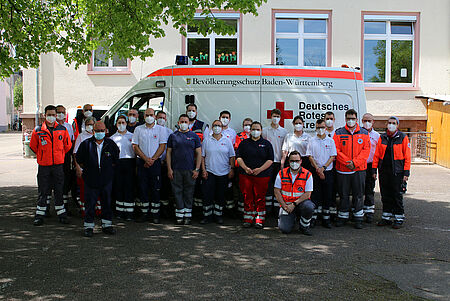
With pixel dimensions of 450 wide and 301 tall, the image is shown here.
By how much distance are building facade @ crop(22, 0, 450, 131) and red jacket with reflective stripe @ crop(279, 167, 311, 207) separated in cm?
990

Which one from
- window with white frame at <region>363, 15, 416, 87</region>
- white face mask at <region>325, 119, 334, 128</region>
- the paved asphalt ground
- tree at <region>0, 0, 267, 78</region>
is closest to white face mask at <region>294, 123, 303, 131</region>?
white face mask at <region>325, 119, 334, 128</region>

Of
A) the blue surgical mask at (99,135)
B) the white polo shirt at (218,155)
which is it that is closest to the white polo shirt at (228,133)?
the white polo shirt at (218,155)

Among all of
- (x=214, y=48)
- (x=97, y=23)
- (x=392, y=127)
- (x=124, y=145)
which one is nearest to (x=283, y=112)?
(x=392, y=127)

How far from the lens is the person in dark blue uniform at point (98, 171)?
6.95 meters

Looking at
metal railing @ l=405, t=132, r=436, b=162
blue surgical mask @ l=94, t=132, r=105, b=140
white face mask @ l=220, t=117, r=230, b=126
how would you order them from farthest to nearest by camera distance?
1. metal railing @ l=405, t=132, r=436, b=162
2. white face mask @ l=220, t=117, r=230, b=126
3. blue surgical mask @ l=94, t=132, r=105, b=140

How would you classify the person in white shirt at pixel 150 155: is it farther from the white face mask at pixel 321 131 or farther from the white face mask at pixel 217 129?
the white face mask at pixel 321 131

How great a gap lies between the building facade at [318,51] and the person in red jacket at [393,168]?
9177 millimetres

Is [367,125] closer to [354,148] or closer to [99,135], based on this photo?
[354,148]

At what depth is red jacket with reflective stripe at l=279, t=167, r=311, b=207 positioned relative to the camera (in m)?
7.22

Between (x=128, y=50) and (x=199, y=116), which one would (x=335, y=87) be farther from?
(x=128, y=50)

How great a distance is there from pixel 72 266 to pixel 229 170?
321cm

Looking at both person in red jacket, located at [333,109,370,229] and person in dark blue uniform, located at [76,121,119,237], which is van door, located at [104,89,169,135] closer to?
person in dark blue uniform, located at [76,121,119,237]

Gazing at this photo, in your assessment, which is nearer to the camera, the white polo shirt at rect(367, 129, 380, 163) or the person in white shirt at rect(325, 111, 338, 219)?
the person in white shirt at rect(325, 111, 338, 219)

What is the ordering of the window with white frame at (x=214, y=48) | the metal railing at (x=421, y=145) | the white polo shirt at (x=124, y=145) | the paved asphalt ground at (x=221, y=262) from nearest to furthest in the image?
1. the paved asphalt ground at (x=221, y=262)
2. the white polo shirt at (x=124, y=145)
3. the metal railing at (x=421, y=145)
4. the window with white frame at (x=214, y=48)
